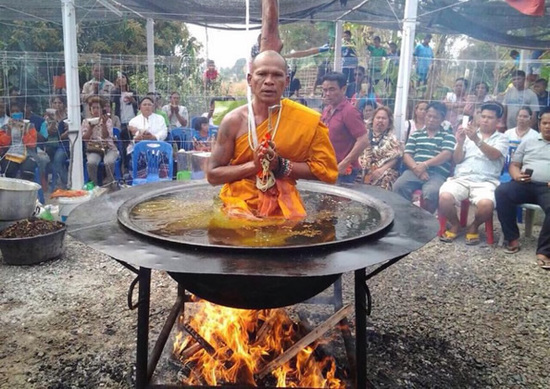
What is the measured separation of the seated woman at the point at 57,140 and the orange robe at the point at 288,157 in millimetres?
6592

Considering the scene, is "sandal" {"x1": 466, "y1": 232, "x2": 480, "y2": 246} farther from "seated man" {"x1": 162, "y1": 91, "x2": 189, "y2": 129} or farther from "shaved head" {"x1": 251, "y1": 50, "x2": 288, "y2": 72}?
"seated man" {"x1": 162, "y1": 91, "x2": 189, "y2": 129}

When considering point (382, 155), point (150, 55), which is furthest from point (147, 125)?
point (382, 155)

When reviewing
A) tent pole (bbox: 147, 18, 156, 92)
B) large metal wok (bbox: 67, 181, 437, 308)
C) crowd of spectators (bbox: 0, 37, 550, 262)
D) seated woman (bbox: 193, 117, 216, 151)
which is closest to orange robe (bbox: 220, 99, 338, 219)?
large metal wok (bbox: 67, 181, 437, 308)

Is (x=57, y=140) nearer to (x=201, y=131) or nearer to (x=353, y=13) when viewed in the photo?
(x=201, y=131)

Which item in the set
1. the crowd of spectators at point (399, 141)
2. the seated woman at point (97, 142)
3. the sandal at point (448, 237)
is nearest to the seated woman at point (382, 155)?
the crowd of spectators at point (399, 141)

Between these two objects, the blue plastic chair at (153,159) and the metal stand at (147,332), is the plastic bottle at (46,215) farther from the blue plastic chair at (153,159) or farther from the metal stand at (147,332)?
the metal stand at (147,332)

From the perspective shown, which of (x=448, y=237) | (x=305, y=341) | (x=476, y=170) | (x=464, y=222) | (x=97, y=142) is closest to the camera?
(x=305, y=341)

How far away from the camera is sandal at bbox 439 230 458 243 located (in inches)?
248

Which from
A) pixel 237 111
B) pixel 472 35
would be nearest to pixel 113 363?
pixel 237 111

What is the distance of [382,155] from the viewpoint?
688cm

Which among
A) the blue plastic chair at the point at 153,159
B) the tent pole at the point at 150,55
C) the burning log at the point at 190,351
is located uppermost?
the tent pole at the point at 150,55

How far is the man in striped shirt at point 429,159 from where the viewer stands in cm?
664

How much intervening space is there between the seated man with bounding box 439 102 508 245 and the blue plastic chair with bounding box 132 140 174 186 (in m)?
4.37

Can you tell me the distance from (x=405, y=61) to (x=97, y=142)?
5.51 m
